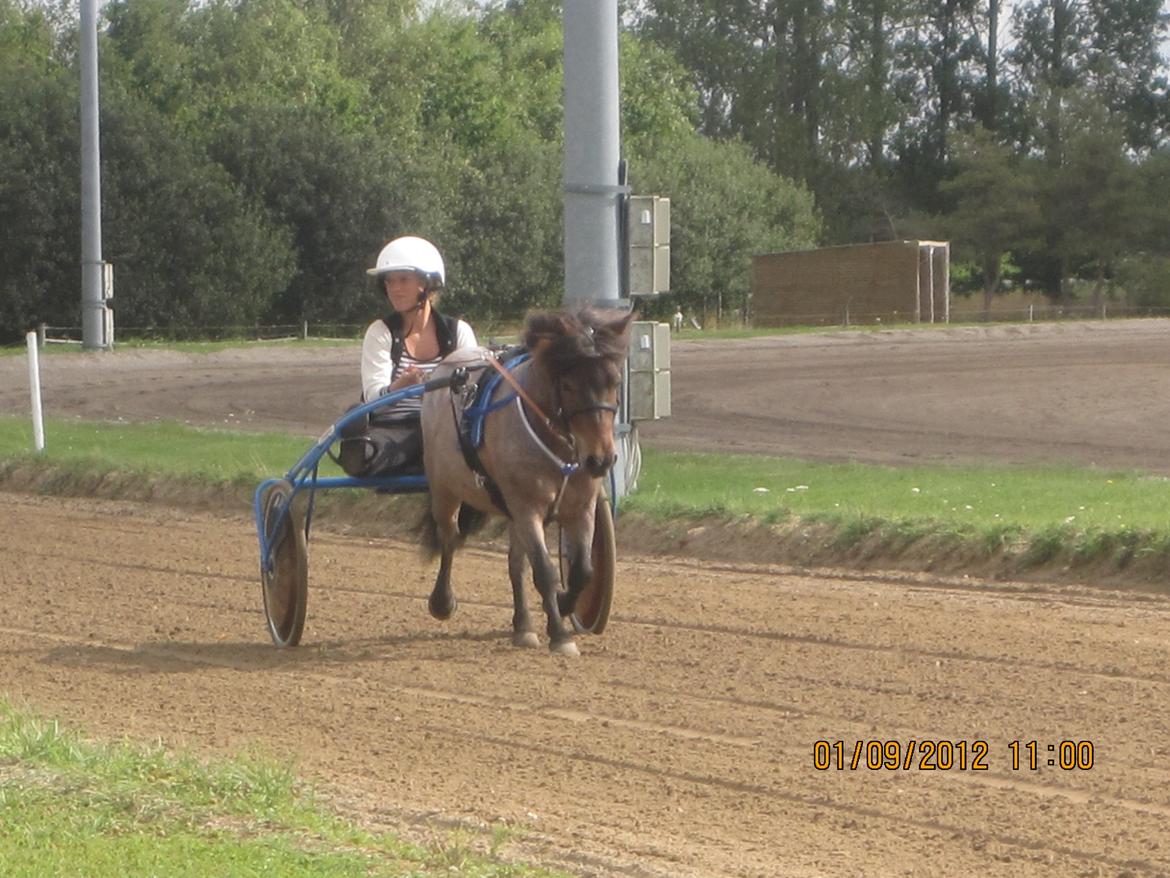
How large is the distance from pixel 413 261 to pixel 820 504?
195 inches

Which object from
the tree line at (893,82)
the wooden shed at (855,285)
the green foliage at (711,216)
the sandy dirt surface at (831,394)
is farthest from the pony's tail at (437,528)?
the tree line at (893,82)

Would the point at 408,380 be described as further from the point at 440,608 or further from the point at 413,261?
the point at 440,608

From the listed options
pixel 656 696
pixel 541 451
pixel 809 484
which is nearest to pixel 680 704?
pixel 656 696

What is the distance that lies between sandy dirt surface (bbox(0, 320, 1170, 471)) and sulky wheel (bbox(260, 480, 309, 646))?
351 inches

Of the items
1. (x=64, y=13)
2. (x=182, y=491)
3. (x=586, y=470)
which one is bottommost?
(x=182, y=491)

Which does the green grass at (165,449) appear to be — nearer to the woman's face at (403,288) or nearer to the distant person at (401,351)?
the distant person at (401,351)

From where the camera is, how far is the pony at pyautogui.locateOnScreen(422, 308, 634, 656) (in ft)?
25.7

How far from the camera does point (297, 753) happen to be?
6512 mm

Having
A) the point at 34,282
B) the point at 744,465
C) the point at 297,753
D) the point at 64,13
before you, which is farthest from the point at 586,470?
the point at 64,13

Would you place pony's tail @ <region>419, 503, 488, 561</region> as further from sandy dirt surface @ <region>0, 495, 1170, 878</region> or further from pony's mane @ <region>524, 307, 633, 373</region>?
pony's mane @ <region>524, 307, 633, 373</region>

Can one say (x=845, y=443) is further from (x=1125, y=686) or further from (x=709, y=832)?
(x=709, y=832)

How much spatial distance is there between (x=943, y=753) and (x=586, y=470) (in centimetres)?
213

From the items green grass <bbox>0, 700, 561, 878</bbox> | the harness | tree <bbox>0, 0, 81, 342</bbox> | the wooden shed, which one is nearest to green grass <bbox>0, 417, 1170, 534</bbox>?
the harness

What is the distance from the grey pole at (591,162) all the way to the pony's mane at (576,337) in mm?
4991
